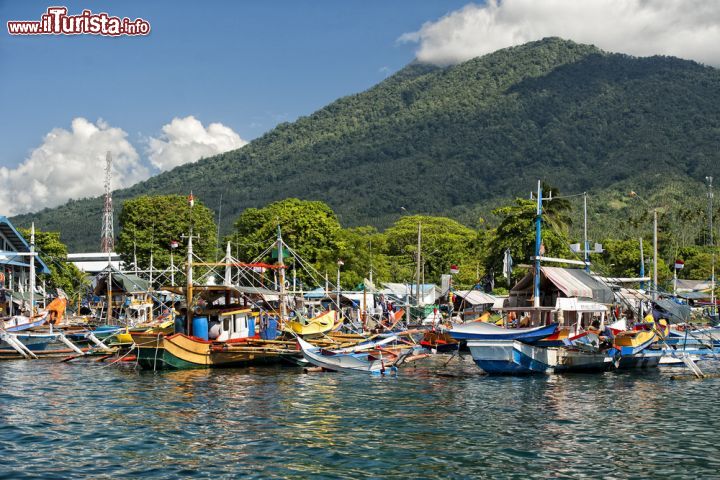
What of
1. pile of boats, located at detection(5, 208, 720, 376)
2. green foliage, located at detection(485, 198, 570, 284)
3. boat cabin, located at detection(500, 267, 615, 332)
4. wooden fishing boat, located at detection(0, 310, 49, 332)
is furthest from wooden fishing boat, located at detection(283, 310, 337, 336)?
green foliage, located at detection(485, 198, 570, 284)

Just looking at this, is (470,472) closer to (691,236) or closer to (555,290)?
(555,290)

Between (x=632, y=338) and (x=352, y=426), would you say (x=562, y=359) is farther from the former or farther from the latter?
(x=352, y=426)

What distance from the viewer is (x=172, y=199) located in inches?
4033

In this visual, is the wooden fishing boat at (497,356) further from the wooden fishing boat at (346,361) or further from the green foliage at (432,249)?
the green foliage at (432,249)

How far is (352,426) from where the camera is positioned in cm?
2916

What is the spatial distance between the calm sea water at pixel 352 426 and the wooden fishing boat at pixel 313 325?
1299cm

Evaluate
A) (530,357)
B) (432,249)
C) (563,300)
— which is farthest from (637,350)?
(432,249)

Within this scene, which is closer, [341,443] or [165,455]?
[165,455]

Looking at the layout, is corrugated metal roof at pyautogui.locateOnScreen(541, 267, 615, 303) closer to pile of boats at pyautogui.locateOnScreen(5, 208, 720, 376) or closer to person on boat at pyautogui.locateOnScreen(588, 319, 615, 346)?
pile of boats at pyautogui.locateOnScreen(5, 208, 720, 376)

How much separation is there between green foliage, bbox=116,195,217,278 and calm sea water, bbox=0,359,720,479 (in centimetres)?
5270

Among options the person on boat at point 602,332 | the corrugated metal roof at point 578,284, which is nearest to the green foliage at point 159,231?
the corrugated metal roof at point 578,284

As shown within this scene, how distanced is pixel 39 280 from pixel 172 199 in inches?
778

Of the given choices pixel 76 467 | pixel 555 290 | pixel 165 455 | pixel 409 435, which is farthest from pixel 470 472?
Result: pixel 555 290

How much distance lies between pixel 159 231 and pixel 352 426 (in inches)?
2858
